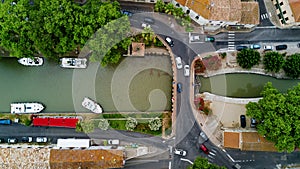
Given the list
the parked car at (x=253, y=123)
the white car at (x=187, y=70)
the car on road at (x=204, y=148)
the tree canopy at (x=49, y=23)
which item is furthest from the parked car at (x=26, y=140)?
the parked car at (x=253, y=123)

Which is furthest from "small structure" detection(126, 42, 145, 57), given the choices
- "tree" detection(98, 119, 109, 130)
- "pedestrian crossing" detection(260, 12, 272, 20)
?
"pedestrian crossing" detection(260, 12, 272, 20)

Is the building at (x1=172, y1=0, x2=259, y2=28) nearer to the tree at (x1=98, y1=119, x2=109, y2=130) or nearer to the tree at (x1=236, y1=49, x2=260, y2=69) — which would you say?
the tree at (x1=236, y1=49, x2=260, y2=69)

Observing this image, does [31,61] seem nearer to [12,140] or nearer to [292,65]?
[12,140]

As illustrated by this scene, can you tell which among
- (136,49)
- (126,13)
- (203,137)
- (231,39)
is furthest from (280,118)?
(126,13)

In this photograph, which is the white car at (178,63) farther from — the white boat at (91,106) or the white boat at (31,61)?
the white boat at (31,61)

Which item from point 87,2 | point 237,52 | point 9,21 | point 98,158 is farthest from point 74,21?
point 237,52
